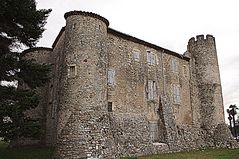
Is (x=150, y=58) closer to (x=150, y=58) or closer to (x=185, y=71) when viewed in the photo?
(x=150, y=58)

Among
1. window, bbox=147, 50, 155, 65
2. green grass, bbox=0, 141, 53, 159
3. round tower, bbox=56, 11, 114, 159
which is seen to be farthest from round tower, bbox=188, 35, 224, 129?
green grass, bbox=0, 141, 53, 159

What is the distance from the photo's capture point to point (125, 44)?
22.8m

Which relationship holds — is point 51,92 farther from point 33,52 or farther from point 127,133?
point 127,133

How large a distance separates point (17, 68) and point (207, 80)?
2009 cm

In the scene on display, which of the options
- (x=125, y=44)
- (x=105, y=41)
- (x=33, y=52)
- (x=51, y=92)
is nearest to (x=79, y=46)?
(x=105, y=41)

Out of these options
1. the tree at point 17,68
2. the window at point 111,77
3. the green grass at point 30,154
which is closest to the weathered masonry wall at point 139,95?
the window at point 111,77

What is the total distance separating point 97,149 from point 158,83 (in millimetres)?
10023

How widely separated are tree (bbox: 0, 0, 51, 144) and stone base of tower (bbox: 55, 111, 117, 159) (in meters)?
2.24

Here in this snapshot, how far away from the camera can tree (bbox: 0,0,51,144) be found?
14328 mm

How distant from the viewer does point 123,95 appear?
2130 centimetres

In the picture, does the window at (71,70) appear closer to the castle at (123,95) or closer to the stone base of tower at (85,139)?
the castle at (123,95)

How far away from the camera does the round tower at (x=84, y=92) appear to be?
1675 centimetres

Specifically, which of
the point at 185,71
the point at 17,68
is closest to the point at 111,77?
the point at 17,68

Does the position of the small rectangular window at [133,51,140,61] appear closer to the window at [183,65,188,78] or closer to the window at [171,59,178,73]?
the window at [171,59,178,73]
